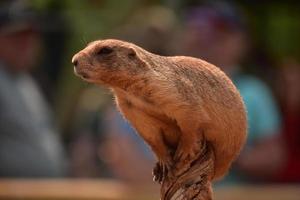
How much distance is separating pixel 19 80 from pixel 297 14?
2859 mm

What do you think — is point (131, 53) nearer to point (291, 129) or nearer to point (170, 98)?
point (170, 98)

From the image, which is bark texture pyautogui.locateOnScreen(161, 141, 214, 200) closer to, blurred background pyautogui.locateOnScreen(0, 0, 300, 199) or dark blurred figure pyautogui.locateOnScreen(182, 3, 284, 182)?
blurred background pyautogui.locateOnScreen(0, 0, 300, 199)

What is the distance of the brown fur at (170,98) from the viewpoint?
2580 mm

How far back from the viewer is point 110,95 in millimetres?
6773

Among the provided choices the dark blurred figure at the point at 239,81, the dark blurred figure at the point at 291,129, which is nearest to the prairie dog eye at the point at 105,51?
the dark blurred figure at the point at 239,81

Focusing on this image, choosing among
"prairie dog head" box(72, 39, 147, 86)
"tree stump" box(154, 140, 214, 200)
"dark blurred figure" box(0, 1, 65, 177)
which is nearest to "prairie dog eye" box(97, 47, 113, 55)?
"prairie dog head" box(72, 39, 147, 86)

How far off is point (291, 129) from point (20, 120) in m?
1.81

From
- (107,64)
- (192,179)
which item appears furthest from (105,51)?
(192,179)

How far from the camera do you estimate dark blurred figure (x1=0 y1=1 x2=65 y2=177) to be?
278 inches

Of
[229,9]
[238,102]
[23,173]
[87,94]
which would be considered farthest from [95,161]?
[238,102]

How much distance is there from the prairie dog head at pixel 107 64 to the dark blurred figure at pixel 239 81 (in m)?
3.96

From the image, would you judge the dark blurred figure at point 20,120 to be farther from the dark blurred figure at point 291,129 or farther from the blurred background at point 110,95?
the dark blurred figure at point 291,129

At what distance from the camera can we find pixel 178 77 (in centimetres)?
268

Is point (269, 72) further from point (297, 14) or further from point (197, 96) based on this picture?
point (197, 96)
